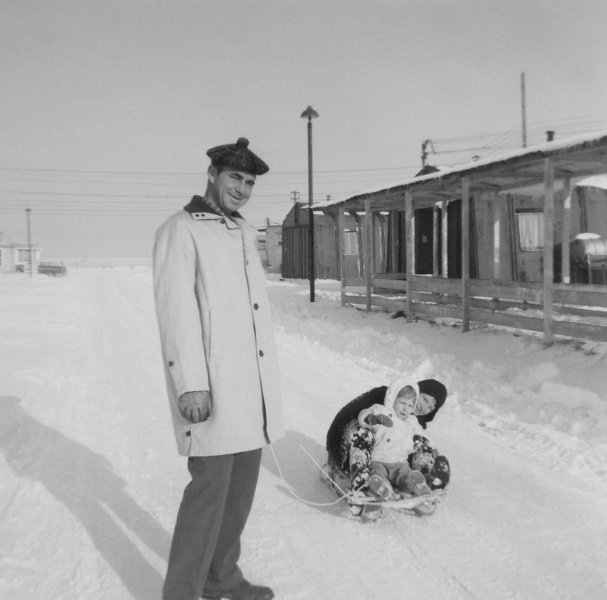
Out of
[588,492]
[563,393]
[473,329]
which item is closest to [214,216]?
[588,492]

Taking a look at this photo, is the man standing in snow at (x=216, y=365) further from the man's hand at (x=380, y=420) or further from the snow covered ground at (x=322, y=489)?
the man's hand at (x=380, y=420)

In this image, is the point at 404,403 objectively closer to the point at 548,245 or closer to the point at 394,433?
the point at 394,433

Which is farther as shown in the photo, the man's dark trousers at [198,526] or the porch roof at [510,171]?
the porch roof at [510,171]

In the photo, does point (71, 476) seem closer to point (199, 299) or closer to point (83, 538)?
point (83, 538)

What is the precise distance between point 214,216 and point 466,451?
10.4 ft

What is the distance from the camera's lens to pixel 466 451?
15.0ft

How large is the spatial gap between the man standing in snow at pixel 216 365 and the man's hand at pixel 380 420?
4.10 ft

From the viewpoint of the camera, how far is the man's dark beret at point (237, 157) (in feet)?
7.95

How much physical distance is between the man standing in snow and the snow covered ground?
18.0 inches

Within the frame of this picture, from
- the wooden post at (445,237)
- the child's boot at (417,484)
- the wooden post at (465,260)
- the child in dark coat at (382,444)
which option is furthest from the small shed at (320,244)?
the child's boot at (417,484)

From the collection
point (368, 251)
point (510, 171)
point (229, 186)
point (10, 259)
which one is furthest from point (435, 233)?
point (10, 259)

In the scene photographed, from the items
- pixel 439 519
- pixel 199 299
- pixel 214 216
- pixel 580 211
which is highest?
pixel 580 211

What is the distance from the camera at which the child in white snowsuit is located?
11.7 feet

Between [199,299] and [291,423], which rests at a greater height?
[199,299]
